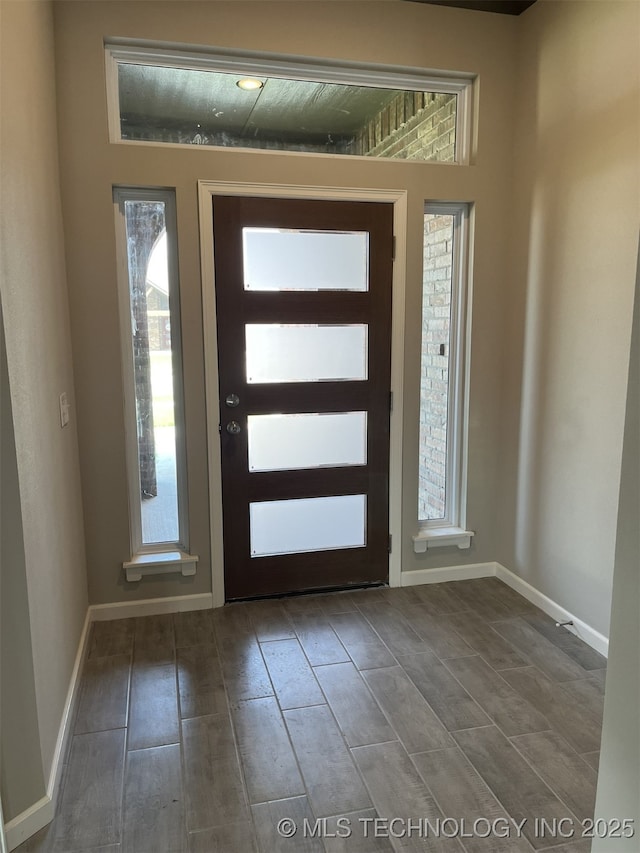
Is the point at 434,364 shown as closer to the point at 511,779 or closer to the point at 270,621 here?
the point at 270,621

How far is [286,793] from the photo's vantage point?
1.86 m

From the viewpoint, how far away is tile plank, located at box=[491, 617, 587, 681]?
251 centimetres

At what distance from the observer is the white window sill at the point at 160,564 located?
296 centimetres

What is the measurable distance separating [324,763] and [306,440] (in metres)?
1.58

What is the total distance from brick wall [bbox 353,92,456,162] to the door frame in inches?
9.6

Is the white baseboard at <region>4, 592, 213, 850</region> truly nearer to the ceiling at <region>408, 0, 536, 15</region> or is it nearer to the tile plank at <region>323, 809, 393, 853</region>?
the tile plank at <region>323, 809, 393, 853</region>

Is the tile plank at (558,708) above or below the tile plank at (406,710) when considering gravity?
above

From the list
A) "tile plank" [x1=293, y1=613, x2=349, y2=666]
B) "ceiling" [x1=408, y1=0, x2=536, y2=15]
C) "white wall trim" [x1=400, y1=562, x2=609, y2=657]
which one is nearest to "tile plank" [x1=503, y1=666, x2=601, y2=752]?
"white wall trim" [x1=400, y1=562, x2=609, y2=657]

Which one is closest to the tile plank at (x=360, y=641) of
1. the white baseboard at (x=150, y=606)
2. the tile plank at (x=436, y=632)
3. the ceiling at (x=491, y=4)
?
the tile plank at (x=436, y=632)

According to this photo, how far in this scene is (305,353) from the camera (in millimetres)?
3084

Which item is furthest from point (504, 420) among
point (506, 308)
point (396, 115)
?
point (396, 115)

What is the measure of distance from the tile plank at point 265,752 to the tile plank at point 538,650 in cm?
116

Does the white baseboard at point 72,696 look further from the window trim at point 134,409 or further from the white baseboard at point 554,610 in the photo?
the white baseboard at point 554,610

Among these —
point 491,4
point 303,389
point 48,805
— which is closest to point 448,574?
point 303,389
